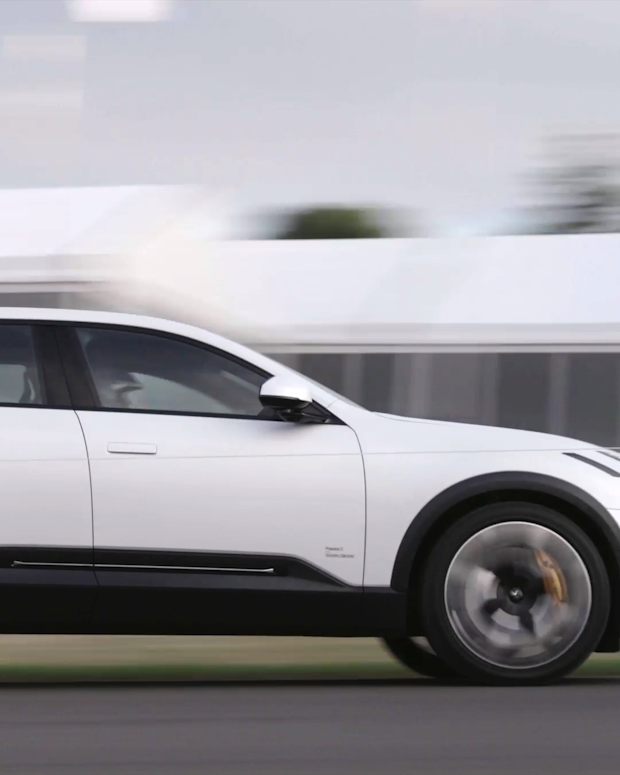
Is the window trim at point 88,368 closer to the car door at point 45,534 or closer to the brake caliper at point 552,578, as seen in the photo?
the car door at point 45,534

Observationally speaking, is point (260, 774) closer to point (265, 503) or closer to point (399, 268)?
point (265, 503)

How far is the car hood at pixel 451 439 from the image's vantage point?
5570 mm

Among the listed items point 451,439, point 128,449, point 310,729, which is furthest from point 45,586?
point 451,439

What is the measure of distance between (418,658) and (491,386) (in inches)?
230

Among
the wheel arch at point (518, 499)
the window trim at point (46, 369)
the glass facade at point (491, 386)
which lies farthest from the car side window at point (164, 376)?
the glass facade at point (491, 386)

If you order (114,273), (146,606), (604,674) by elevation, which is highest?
(114,273)

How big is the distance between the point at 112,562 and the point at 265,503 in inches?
24.2

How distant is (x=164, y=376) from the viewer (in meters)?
5.63

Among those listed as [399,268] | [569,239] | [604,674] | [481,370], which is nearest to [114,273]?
[399,268]

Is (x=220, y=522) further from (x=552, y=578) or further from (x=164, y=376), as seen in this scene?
(x=552, y=578)

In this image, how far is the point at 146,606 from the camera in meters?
5.34

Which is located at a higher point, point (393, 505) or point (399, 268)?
point (399, 268)

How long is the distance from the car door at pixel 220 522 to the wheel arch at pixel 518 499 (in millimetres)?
245

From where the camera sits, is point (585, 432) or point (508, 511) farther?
point (585, 432)
